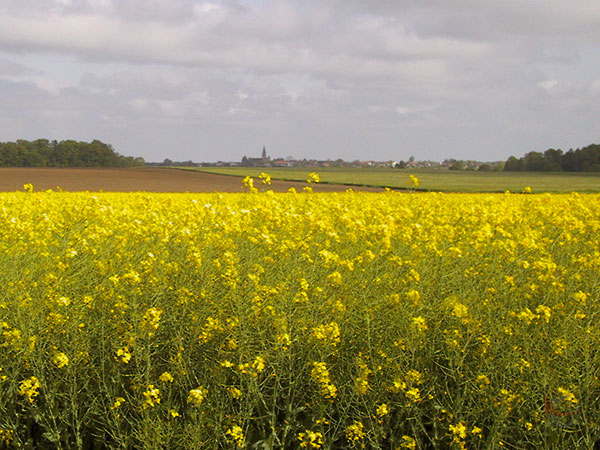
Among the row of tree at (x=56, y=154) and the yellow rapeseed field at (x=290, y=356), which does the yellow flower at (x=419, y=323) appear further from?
the row of tree at (x=56, y=154)

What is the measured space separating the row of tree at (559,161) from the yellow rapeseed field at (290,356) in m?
66.4

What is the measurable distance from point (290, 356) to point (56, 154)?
219 feet

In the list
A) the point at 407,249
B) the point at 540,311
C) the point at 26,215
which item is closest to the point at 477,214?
the point at 407,249

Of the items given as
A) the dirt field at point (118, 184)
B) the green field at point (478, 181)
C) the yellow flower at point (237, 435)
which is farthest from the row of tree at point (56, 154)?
the yellow flower at point (237, 435)

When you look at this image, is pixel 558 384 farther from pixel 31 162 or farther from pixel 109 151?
pixel 109 151

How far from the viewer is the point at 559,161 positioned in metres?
67.0

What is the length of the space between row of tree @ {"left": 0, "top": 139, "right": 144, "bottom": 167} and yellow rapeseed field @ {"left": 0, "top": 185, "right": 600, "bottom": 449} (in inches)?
2470

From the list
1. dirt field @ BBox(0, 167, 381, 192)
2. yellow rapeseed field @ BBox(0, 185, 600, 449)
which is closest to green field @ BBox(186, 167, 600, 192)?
dirt field @ BBox(0, 167, 381, 192)

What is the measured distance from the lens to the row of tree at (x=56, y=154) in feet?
196

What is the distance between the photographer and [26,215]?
28.9ft

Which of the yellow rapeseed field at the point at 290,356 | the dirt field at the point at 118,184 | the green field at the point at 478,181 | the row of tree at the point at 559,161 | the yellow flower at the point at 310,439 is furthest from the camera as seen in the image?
the row of tree at the point at 559,161

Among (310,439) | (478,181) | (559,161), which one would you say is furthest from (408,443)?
(559,161)

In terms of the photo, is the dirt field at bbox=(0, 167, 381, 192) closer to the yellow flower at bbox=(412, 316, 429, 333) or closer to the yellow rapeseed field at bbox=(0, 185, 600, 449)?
the yellow rapeseed field at bbox=(0, 185, 600, 449)

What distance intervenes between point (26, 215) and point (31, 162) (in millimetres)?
58600
